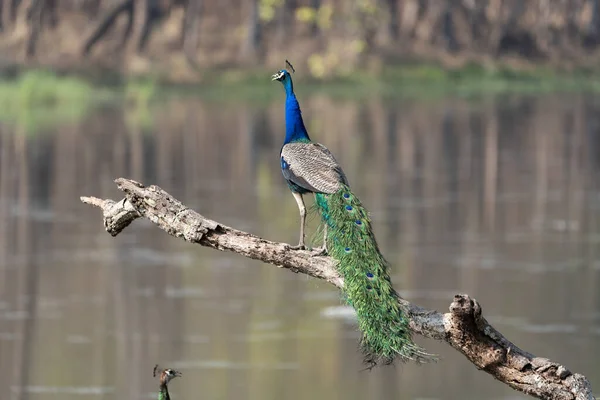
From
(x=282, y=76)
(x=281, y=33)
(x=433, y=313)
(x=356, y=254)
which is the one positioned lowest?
(x=433, y=313)

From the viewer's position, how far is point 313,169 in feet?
29.5

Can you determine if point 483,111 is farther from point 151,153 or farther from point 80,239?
point 80,239

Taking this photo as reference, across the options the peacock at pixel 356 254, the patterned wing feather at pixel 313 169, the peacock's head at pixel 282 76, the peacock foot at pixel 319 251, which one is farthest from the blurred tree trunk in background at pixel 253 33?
the peacock foot at pixel 319 251

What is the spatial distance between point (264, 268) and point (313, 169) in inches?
330

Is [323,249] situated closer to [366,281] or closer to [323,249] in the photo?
[323,249]

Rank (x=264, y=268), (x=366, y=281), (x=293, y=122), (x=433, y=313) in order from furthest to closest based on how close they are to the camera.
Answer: (x=264, y=268)
(x=293, y=122)
(x=366, y=281)
(x=433, y=313)

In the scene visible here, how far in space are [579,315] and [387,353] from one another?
6457 millimetres

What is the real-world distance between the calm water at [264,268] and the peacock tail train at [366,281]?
3.09 metres

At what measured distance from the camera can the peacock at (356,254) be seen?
8.25 m

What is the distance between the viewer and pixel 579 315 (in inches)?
565

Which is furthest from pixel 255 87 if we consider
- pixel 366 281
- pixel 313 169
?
pixel 366 281

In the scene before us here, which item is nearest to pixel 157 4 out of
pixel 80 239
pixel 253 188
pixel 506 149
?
pixel 506 149

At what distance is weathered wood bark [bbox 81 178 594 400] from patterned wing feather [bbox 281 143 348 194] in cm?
39

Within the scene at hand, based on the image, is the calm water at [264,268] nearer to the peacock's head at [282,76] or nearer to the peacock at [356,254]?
the peacock's head at [282,76]
